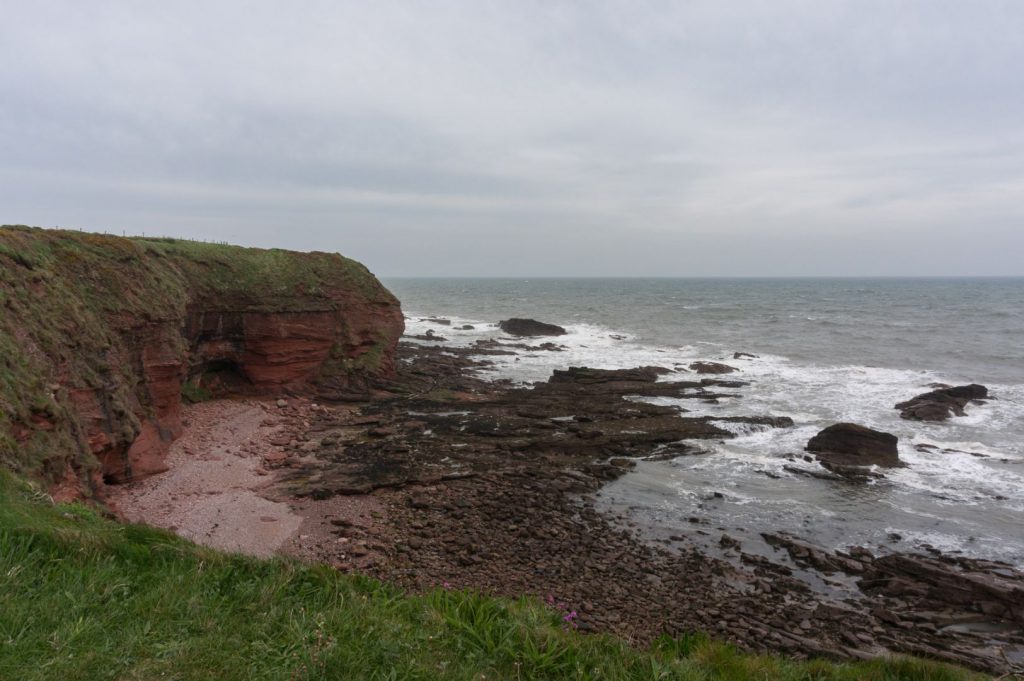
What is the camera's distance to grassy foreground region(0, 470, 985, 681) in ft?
14.8

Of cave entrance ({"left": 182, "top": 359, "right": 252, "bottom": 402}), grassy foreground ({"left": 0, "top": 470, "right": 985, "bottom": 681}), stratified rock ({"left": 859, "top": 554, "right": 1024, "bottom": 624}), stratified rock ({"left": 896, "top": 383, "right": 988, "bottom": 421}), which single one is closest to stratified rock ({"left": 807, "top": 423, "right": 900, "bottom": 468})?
stratified rock ({"left": 859, "top": 554, "right": 1024, "bottom": 624})

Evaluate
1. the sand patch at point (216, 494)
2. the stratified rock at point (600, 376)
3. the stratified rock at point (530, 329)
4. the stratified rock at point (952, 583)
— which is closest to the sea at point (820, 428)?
the stratified rock at point (952, 583)

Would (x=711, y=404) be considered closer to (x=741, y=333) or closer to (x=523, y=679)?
(x=523, y=679)

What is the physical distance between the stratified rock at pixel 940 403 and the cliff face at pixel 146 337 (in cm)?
2268

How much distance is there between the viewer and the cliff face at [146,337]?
10867 mm

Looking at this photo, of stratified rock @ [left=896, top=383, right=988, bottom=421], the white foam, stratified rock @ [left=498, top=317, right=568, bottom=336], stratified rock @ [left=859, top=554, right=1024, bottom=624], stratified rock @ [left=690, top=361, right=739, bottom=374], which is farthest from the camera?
stratified rock @ [left=498, top=317, right=568, bottom=336]

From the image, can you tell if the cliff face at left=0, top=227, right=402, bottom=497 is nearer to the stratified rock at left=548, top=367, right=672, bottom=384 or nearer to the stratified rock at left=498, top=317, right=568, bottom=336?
the stratified rock at left=548, top=367, right=672, bottom=384

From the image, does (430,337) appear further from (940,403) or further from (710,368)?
(940,403)

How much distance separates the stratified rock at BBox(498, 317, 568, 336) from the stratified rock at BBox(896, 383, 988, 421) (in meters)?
29.8

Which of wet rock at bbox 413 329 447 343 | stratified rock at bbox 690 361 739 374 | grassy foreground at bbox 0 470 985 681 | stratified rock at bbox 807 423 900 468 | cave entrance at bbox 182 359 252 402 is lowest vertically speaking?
stratified rock at bbox 807 423 900 468

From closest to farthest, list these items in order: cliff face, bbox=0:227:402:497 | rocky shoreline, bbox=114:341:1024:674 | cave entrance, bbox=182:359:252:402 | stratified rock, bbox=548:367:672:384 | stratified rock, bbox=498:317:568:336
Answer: rocky shoreline, bbox=114:341:1024:674 → cliff face, bbox=0:227:402:497 → cave entrance, bbox=182:359:252:402 → stratified rock, bbox=548:367:672:384 → stratified rock, bbox=498:317:568:336

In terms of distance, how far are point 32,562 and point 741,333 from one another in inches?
2077

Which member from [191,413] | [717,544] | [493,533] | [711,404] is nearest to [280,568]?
[493,533]

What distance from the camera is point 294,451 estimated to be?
1752 centimetres
